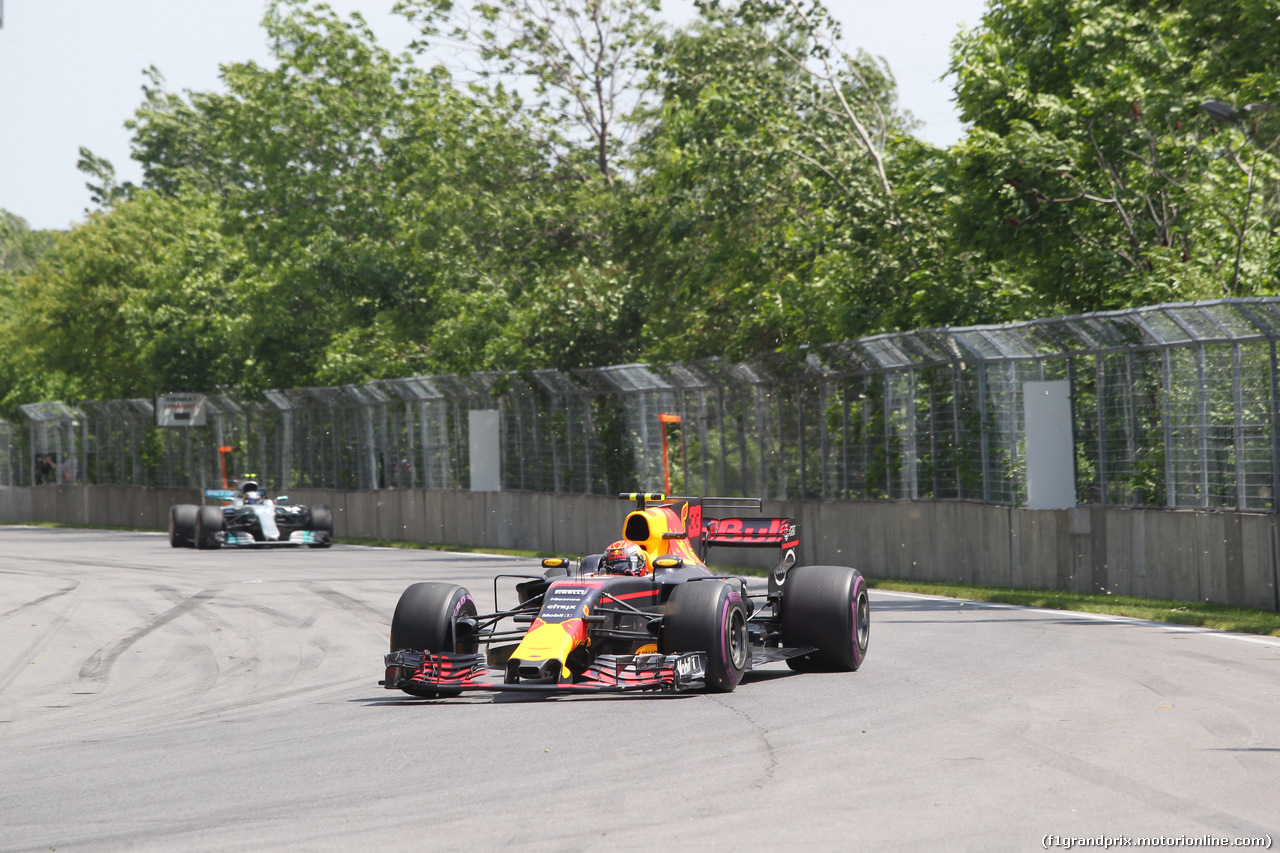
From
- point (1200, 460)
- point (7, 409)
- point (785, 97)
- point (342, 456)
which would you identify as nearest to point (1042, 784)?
point (1200, 460)

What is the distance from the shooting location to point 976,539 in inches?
778

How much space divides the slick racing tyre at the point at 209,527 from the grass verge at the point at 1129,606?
52.2 ft

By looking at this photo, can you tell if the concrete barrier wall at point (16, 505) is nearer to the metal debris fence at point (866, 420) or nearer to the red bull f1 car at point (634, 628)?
the metal debris fence at point (866, 420)

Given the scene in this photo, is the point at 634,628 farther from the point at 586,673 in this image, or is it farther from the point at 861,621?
the point at 861,621

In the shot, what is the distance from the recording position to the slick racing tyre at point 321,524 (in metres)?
31.7

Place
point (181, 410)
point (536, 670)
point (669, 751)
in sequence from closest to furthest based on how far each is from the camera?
1. point (669, 751)
2. point (536, 670)
3. point (181, 410)

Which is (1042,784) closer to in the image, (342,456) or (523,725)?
(523,725)

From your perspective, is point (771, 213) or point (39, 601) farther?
point (771, 213)

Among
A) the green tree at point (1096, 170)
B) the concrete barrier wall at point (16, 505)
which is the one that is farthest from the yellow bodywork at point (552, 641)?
the concrete barrier wall at point (16, 505)

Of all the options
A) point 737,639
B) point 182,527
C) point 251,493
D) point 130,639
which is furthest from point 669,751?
point 182,527

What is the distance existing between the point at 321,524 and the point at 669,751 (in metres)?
24.4

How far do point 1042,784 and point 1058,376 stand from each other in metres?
12.2

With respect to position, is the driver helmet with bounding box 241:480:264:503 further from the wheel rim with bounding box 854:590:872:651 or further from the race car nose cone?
the race car nose cone

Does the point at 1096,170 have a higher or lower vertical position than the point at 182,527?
higher
